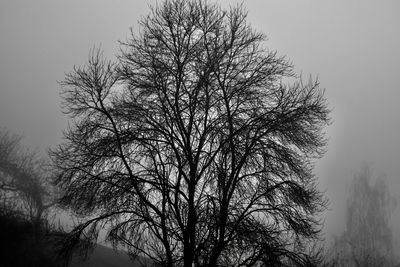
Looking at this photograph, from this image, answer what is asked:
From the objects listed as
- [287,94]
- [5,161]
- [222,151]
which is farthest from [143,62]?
[5,161]

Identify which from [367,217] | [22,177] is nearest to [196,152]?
[22,177]

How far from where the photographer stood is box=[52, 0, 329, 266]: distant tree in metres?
11.4

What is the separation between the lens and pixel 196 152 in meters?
12.4

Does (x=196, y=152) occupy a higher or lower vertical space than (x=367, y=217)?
lower

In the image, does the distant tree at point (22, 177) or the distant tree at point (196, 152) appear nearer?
the distant tree at point (196, 152)

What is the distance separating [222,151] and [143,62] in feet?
13.1

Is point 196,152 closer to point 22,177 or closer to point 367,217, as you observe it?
point 22,177

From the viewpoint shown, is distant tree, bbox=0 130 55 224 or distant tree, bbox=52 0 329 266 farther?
distant tree, bbox=0 130 55 224

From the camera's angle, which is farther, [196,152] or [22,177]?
[22,177]

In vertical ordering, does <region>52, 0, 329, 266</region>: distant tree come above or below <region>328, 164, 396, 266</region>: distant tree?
below

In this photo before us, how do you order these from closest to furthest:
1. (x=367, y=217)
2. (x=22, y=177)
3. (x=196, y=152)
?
(x=196, y=152) < (x=22, y=177) < (x=367, y=217)

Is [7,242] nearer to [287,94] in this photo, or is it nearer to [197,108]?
[197,108]

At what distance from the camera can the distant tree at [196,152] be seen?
1142 centimetres

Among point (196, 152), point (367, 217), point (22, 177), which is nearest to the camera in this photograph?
point (196, 152)
